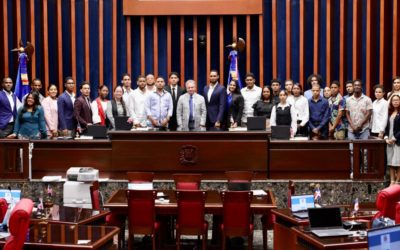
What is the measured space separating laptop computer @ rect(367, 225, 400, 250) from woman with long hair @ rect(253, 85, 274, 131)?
616 cm

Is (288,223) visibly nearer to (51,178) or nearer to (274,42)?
(51,178)

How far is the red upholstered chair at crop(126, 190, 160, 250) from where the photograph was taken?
7066 millimetres

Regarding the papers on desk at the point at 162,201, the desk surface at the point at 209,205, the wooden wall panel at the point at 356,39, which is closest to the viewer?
the desk surface at the point at 209,205

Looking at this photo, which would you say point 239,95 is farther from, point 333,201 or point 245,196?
point 245,196

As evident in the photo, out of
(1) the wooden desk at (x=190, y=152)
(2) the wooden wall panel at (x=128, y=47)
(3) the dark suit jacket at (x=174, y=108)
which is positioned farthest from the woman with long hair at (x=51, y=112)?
(2) the wooden wall panel at (x=128, y=47)

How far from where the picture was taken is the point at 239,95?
10.1 meters

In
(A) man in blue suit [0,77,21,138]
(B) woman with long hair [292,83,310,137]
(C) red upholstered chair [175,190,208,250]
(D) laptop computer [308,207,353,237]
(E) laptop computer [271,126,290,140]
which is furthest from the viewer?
(A) man in blue suit [0,77,21,138]

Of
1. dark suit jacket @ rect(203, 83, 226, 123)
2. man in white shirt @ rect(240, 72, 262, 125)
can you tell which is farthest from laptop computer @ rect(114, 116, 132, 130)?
man in white shirt @ rect(240, 72, 262, 125)

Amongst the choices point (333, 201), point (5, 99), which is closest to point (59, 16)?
point (5, 99)

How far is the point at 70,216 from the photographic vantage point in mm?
6203

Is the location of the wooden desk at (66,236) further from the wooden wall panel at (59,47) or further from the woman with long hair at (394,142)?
the wooden wall panel at (59,47)

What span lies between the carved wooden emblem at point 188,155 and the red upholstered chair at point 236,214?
2.07 meters

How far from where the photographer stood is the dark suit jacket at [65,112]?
33.4ft

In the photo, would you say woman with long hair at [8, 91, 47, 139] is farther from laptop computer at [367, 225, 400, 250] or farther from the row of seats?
laptop computer at [367, 225, 400, 250]
